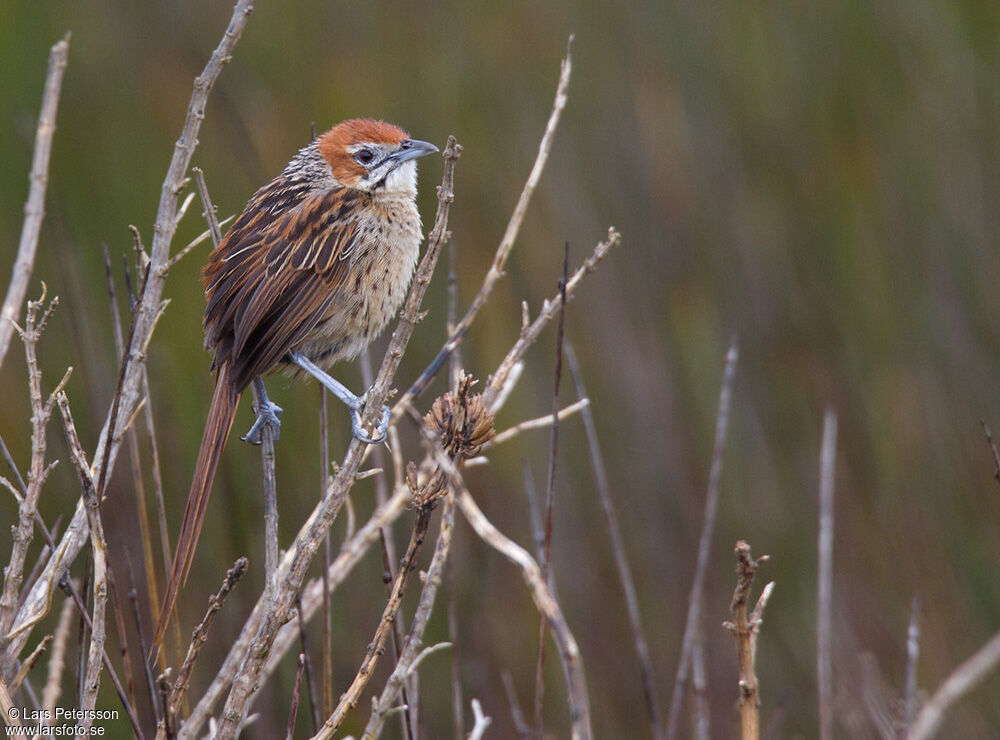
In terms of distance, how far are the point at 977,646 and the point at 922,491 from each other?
0.62 m

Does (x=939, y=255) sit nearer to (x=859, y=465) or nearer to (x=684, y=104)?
(x=859, y=465)

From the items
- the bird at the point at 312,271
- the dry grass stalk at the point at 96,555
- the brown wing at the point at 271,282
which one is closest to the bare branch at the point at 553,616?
the dry grass stalk at the point at 96,555

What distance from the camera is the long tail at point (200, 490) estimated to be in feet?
7.45

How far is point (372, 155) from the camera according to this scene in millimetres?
3797

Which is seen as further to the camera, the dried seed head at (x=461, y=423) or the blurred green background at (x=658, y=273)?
the blurred green background at (x=658, y=273)

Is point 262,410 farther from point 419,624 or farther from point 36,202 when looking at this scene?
point 419,624

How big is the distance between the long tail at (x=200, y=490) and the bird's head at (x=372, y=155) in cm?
86

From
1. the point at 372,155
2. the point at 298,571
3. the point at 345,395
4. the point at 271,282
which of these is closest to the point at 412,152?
the point at 372,155

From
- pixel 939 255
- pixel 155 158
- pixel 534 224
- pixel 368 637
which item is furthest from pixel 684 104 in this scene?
pixel 368 637

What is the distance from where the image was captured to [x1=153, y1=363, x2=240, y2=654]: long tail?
2.27 metres

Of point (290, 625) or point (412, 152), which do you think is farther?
point (412, 152)

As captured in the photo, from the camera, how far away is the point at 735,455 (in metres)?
4.73

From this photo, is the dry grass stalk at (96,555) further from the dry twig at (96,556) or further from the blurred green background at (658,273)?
the blurred green background at (658,273)

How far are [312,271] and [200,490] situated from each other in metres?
0.95
